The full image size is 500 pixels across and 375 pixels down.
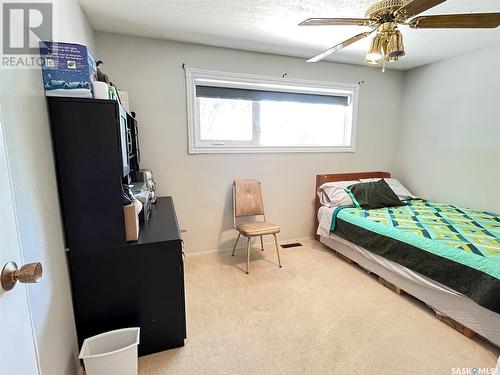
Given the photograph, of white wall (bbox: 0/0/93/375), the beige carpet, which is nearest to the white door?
white wall (bbox: 0/0/93/375)

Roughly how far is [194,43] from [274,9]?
1.06 m

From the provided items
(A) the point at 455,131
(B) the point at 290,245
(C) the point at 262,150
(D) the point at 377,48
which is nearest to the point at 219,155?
(C) the point at 262,150

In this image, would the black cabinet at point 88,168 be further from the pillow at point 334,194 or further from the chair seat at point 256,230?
the pillow at point 334,194

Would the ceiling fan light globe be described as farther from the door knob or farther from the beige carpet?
the door knob

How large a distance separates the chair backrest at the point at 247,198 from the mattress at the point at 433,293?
1039 mm

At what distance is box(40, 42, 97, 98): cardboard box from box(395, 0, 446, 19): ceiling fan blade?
1636 mm

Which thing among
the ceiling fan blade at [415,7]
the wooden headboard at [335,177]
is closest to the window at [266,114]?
the wooden headboard at [335,177]

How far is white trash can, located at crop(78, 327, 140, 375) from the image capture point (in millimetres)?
1228

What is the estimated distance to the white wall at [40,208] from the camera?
905 mm

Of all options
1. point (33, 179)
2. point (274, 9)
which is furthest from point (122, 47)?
point (33, 179)

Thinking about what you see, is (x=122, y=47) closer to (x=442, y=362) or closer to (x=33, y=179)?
(x=33, y=179)

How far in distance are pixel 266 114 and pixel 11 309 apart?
2.88 m

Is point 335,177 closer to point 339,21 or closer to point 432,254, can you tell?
point 432,254

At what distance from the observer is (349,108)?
3.45 meters
